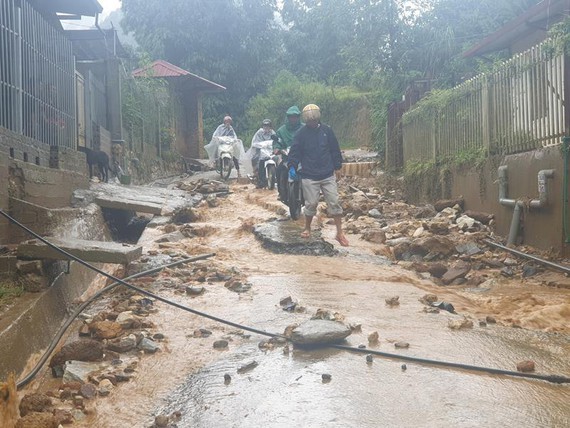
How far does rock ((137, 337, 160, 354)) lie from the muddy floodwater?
0.29ft

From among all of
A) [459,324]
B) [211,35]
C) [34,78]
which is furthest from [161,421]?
[211,35]

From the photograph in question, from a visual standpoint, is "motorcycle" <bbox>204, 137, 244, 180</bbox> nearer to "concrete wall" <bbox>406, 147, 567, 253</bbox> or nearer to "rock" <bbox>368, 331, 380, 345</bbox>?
"concrete wall" <bbox>406, 147, 567, 253</bbox>

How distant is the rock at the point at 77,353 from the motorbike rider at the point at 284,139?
683 cm

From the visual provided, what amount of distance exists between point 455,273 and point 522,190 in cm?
198

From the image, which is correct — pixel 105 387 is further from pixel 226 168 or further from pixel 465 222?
pixel 226 168

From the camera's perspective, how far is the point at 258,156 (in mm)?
16469

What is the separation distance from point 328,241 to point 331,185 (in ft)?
2.55

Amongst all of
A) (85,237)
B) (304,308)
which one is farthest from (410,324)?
(85,237)

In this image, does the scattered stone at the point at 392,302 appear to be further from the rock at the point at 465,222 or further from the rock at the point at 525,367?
the rock at the point at 465,222

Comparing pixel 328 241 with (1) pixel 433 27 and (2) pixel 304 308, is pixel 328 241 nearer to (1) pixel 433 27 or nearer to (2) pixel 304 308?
(2) pixel 304 308

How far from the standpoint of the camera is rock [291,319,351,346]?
4449 mm

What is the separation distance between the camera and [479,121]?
1095 cm

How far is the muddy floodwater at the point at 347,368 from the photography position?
3391 millimetres

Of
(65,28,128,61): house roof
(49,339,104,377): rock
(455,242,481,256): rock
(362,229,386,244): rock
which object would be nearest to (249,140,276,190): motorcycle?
(65,28,128,61): house roof
